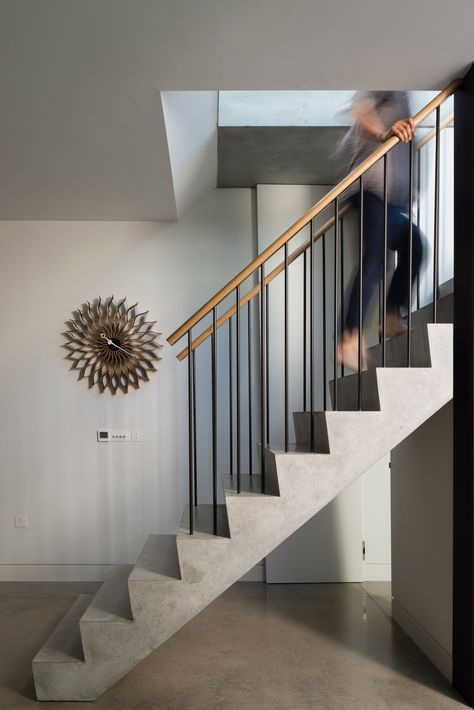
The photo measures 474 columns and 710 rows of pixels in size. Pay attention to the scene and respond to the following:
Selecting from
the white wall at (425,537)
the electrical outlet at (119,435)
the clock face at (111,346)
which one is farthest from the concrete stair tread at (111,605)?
the clock face at (111,346)

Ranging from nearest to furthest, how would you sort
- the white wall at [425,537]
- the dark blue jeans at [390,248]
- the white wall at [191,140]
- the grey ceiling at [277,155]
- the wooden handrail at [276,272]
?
the white wall at [425,537] → the white wall at [191,140] → the dark blue jeans at [390,248] → the wooden handrail at [276,272] → the grey ceiling at [277,155]

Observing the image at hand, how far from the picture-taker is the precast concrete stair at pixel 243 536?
9.23 feet

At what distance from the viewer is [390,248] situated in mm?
3721

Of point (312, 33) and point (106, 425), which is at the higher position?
point (312, 33)

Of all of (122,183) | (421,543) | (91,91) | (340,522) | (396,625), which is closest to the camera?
(91,91)

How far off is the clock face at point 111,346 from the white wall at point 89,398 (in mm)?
86

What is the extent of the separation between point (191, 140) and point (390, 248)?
1.35 metres

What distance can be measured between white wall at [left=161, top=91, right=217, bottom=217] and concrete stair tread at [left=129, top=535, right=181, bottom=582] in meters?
2.20

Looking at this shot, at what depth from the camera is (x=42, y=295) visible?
4.91 metres

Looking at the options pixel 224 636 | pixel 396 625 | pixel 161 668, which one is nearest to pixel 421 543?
pixel 396 625

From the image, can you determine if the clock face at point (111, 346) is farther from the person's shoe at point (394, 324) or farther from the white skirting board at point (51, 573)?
the person's shoe at point (394, 324)

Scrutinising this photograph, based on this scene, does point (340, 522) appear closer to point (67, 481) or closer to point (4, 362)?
point (67, 481)

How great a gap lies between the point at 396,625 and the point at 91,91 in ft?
11.2

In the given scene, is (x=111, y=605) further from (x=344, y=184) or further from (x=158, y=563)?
(x=344, y=184)
